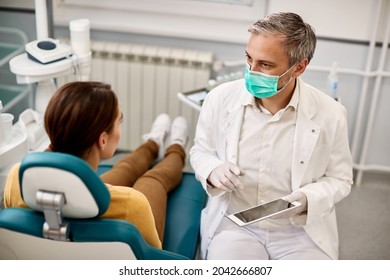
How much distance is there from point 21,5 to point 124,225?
6.65 feet

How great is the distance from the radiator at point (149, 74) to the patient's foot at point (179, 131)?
0.17 meters

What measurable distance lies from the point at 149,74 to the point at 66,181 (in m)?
1.83

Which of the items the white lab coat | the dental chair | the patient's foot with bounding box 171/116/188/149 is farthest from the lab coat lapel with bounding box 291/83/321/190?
the patient's foot with bounding box 171/116/188/149

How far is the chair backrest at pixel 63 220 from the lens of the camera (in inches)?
42.8

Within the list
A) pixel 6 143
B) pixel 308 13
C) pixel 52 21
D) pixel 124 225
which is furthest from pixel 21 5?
pixel 124 225

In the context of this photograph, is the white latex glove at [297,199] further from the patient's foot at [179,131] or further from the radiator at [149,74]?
the radiator at [149,74]

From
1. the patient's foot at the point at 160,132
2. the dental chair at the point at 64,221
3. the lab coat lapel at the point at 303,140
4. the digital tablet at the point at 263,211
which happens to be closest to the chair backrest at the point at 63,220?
the dental chair at the point at 64,221

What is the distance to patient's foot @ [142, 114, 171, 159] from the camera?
102 inches

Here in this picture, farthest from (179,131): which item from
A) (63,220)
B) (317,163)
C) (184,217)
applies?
(63,220)

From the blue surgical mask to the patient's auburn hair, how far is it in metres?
0.56

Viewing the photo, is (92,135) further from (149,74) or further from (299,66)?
(149,74)

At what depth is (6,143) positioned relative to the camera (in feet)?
6.10

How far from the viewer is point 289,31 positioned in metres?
1.63
